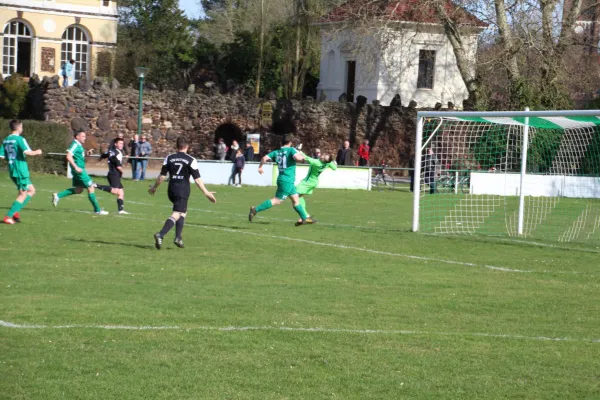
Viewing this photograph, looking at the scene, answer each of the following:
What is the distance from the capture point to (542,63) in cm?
3975

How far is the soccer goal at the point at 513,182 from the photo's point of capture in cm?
2188

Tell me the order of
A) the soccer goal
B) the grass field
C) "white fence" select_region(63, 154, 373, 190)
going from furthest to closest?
"white fence" select_region(63, 154, 373, 190) < the soccer goal < the grass field

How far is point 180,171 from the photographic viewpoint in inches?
572

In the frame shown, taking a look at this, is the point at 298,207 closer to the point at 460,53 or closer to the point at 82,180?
the point at 82,180

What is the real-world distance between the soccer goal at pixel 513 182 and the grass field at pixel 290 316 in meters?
4.00

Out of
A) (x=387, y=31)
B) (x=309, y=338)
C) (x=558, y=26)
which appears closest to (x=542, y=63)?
(x=558, y=26)

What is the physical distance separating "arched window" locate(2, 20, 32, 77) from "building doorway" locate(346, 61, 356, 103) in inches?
679

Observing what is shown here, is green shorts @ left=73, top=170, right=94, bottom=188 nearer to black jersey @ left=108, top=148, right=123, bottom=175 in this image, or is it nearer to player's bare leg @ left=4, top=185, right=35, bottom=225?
black jersey @ left=108, top=148, right=123, bottom=175

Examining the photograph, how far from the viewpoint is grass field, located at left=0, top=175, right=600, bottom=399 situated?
7.27 m

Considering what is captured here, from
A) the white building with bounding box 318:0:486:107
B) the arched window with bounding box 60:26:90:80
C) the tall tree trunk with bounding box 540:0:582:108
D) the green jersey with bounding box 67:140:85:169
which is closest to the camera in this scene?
the green jersey with bounding box 67:140:85:169

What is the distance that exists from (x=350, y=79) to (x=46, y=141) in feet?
75.7

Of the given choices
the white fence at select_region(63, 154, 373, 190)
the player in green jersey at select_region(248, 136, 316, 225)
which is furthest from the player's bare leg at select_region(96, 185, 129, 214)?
the white fence at select_region(63, 154, 373, 190)

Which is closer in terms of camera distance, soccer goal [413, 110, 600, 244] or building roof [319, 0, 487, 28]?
soccer goal [413, 110, 600, 244]

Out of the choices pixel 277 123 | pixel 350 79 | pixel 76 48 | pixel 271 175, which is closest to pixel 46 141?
pixel 271 175
